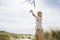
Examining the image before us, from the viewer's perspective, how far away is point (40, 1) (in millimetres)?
1988

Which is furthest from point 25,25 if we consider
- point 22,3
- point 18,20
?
point 22,3

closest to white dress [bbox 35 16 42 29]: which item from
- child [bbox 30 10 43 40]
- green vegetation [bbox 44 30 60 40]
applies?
child [bbox 30 10 43 40]

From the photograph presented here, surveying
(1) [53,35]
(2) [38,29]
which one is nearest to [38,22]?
(2) [38,29]

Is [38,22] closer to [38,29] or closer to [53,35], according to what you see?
[38,29]

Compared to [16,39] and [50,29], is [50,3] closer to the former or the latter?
[50,29]

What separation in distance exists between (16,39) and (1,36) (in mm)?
153

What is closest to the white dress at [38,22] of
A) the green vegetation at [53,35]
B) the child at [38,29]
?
the child at [38,29]

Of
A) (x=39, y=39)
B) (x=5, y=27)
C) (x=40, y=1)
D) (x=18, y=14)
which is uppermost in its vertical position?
(x=40, y=1)

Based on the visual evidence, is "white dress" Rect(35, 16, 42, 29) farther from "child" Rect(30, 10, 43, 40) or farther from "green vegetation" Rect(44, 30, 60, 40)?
"green vegetation" Rect(44, 30, 60, 40)

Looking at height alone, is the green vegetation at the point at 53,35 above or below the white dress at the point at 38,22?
below

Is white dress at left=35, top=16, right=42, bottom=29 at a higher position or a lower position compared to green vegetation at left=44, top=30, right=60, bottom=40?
higher

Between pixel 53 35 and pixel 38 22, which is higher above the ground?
pixel 38 22

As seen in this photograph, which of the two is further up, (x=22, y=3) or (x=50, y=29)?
(x=22, y=3)

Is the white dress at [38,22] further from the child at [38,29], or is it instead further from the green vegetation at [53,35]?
the green vegetation at [53,35]
